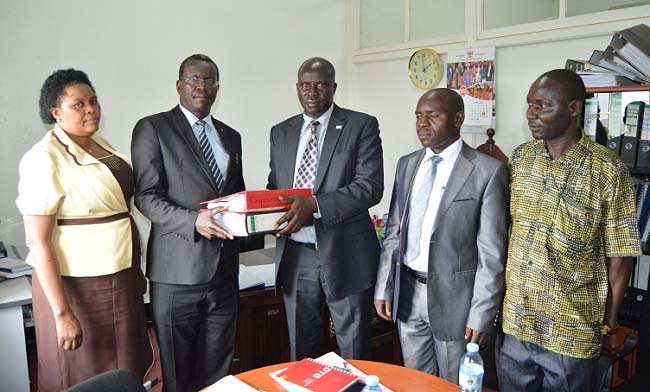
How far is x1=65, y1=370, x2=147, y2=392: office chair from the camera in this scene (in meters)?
1.39

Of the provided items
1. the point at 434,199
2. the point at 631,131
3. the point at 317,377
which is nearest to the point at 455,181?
the point at 434,199

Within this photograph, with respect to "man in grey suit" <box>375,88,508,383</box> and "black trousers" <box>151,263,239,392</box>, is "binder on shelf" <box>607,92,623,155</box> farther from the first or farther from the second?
"black trousers" <box>151,263,239,392</box>

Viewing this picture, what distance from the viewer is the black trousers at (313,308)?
2.39m

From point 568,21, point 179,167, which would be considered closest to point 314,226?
point 179,167

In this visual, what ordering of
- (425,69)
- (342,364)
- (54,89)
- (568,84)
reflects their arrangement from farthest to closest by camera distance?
(425,69)
(54,89)
(568,84)
(342,364)

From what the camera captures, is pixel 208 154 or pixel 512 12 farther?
pixel 512 12

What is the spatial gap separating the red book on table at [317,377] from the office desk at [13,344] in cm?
144

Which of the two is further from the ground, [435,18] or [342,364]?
[435,18]

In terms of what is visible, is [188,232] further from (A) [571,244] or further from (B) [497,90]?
(B) [497,90]

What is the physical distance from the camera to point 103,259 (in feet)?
6.43

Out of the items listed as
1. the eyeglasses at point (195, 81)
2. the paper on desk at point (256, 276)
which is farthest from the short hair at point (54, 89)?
the paper on desk at point (256, 276)

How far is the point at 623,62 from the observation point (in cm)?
239

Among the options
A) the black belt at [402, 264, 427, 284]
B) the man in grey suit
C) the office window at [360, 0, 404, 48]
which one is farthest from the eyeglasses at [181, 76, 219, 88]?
the office window at [360, 0, 404, 48]

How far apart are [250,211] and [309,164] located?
1.65 ft
